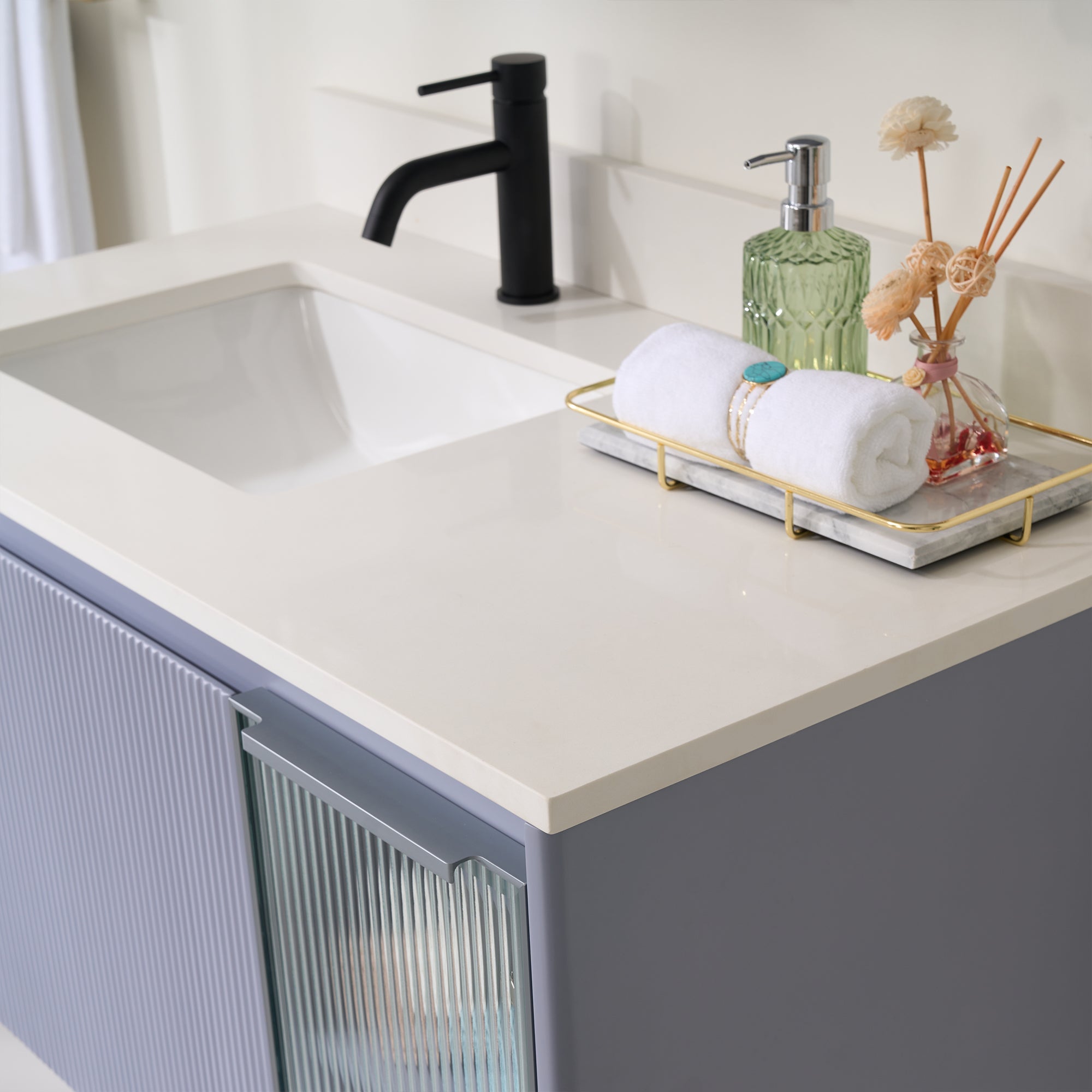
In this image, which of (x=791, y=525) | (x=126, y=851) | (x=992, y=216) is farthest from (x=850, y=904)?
(x=126, y=851)

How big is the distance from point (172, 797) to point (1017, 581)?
604 millimetres

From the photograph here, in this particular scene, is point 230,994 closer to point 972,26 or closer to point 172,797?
point 172,797

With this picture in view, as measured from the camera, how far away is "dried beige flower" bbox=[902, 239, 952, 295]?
1.01 meters

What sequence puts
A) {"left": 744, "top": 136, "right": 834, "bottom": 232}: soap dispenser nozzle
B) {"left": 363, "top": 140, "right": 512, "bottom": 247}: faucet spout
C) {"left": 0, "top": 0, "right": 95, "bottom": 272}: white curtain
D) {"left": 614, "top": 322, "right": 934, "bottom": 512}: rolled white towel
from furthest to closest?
1. {"left": 0, "top": 0, "right": 95, "bottom": 272}: white curtain
2. {"left": 363, "top": 140, "right": 512, "bottom": 247}: faucet spout
3. {"left": 744, "top": 136, "right": 834, "bottom": 232}: soap dispenser nozzle
4. {"left": 614, "top": 322, "right": 934, "bottom": 512}: rolled white towel

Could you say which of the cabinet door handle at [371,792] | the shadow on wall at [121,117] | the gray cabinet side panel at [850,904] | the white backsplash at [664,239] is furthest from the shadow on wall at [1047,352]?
the shadow on wall at [121,117]

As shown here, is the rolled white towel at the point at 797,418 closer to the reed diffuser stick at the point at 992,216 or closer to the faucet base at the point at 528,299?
the reed diffuser stick at the point at 992,216

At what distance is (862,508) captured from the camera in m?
0.96

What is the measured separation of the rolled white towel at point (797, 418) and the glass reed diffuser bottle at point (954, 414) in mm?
43

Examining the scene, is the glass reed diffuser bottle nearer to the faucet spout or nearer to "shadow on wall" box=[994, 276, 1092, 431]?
"shadow on wall" box=[994, 276, 1092, 431]

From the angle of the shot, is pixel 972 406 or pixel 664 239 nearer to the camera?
pixel 972 406

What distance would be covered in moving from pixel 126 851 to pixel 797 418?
63 centimetres

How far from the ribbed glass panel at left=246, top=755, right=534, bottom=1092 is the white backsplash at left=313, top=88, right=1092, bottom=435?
59cm

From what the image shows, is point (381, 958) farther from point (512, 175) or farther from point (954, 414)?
point (512, 175)

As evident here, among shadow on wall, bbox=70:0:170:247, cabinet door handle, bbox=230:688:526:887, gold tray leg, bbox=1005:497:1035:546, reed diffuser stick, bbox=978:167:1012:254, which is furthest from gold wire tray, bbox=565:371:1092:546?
shadow on wall, bbox=70:0:170:247
